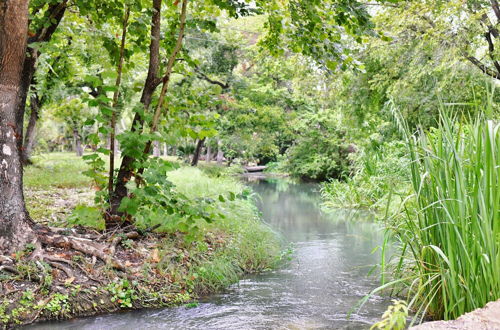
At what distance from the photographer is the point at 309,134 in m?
23.6

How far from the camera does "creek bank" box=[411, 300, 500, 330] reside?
186 centimetres

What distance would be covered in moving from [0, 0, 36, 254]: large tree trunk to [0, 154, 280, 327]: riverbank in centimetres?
18

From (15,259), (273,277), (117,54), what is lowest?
(273,277)

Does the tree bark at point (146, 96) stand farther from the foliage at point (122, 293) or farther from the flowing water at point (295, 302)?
A: the flowing water at point (295, 302)

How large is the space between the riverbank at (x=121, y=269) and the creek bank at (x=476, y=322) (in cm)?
248

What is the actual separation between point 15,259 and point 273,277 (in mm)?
2734

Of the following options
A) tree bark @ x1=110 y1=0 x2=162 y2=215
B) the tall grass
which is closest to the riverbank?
tree bark @ x1=110 y1=0 x2=162 y2=215

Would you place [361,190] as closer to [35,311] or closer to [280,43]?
[280,43]

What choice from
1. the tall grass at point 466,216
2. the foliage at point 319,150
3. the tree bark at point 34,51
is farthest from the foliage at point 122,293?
the foliage at point 319,150

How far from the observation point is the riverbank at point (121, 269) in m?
3.29

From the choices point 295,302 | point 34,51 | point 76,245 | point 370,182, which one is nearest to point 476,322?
point 295,302

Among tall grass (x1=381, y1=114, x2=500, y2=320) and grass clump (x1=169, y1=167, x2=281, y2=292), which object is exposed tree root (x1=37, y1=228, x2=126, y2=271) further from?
tall grass (x1=381, y1=114, x2=500, y2=320)

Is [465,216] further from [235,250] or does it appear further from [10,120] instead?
[10,120]

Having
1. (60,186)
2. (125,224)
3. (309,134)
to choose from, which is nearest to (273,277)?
(125,224)
